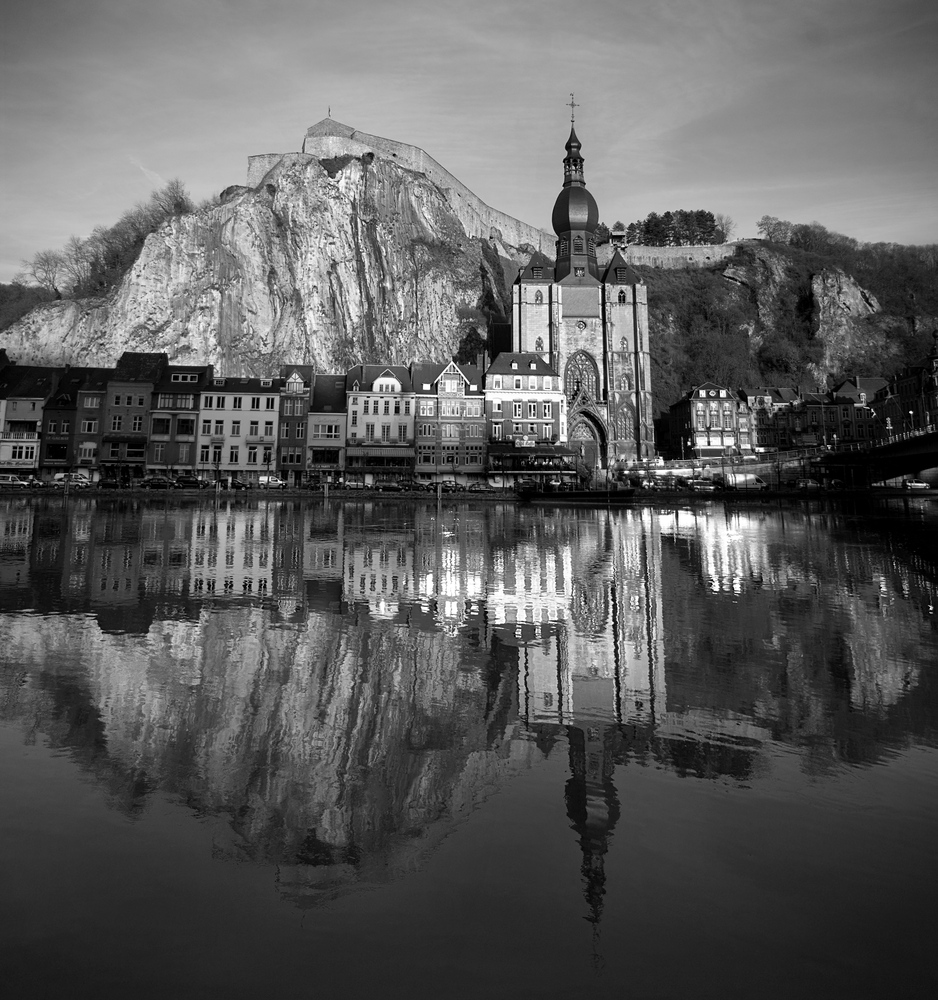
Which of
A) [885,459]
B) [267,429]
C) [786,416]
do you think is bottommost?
[885,459]

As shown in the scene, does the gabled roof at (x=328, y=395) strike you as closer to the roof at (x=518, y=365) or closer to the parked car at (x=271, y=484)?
the parked car at (x=271, y=484)

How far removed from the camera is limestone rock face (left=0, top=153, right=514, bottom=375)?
74000 mm

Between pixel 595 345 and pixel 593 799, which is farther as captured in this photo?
pixel 595 345

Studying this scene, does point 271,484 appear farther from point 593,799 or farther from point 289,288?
point 593,799

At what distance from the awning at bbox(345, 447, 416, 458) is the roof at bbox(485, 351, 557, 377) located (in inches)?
419

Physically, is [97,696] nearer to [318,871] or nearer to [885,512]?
Result: [318,871]

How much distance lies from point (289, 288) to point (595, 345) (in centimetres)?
3444

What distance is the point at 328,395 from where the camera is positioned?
6562 centimetres

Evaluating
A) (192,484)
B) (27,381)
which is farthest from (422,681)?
(27,381)

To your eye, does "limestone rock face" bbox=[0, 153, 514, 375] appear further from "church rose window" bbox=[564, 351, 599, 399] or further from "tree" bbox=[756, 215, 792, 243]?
"tree" bbox=[756, 215, 792, 243]

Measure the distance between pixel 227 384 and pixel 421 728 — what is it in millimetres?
62456

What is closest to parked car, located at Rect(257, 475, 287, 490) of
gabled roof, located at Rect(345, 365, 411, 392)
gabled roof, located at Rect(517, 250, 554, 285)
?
gabled roof, located at Rect(345, 365, 411, 392)

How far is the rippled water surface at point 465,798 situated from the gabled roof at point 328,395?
52638 mm

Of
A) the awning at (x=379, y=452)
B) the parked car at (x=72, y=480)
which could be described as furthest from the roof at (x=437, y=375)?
the parked car at (x=72, y=480)
